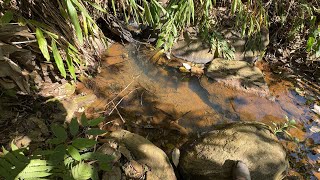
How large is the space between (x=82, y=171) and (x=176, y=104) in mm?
1701

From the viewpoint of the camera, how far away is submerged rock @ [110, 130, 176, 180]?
2297 mm

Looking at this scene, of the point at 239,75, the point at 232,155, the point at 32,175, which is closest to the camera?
the point at 32,175

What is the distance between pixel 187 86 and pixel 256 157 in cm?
132

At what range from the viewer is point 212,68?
150 inches

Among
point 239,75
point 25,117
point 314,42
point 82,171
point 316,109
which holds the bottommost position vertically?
point 316,109

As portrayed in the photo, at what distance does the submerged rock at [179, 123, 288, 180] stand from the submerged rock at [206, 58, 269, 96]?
1.06 meters

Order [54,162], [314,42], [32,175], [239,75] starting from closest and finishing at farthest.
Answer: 1. [32,175]
2. [54,162]
3. [239,75]
4. [314,42]

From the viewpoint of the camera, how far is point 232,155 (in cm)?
248

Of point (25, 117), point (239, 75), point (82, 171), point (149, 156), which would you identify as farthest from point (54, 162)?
point (239, 75)

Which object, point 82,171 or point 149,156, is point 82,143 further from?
point 149,156

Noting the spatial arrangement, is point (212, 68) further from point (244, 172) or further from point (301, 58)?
point (244, 172)

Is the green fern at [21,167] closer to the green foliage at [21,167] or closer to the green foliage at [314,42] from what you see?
the green foliage at [21,167]

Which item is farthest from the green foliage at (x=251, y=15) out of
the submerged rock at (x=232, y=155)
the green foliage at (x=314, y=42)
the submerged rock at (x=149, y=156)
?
the submerged rock at (x=149, y=156)

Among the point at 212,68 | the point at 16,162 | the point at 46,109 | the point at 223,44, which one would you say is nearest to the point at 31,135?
the point at 46,109
